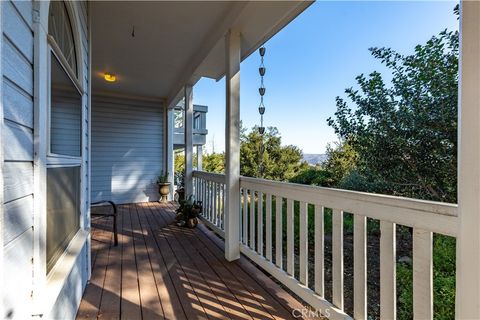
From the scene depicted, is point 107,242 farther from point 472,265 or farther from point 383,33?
point 383,33

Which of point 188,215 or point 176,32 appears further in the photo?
point 188,215

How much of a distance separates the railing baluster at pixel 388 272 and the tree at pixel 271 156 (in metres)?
A: 8.35

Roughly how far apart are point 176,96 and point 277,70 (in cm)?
493

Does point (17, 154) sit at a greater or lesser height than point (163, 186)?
greater

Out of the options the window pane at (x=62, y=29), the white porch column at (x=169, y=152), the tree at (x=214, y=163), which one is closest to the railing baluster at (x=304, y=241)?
the window pane at (x=62, y=29)

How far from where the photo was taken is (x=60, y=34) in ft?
5.21

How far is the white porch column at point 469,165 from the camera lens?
34.2 inches

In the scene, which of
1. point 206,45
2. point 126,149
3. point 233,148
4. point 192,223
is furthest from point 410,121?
point 126,149

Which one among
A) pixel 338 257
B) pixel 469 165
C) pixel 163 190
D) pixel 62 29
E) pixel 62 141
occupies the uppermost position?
pixel 62 29

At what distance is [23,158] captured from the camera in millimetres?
949

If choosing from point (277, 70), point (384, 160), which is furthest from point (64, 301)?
point (277, 70)

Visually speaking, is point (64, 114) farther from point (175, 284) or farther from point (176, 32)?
point (176, 32)

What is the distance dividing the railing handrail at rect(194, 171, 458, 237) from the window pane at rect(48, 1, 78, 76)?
180 centimetres

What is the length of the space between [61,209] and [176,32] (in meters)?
2.41
